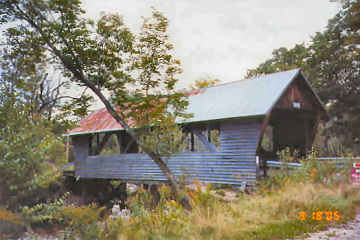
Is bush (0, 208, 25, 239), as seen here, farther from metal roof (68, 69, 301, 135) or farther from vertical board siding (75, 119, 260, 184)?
metal roof (68, 69, 301, 135)

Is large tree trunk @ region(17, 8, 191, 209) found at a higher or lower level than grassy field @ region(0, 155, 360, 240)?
higher

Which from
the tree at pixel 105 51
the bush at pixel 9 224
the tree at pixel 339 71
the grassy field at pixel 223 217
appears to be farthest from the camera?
the tree at pixel 339 71

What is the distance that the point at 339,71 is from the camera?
19.6 metres

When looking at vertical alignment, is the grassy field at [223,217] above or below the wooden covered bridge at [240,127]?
below

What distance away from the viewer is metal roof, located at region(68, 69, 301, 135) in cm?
1012

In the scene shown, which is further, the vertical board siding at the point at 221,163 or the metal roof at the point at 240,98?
the vertical board siding at the point at 221,163

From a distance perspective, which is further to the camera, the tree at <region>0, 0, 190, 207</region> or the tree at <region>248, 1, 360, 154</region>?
the tree at <region>248, 1, 360, 154</region>

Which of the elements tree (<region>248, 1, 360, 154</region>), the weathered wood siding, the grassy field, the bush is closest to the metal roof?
the weathered wood siding

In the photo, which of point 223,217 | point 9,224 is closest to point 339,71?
point 223,217

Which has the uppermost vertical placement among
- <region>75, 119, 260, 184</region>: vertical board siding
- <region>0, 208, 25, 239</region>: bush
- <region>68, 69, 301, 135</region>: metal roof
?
<region>68, 69, 301, 135</region>: metal roof

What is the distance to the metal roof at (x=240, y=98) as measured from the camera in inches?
399

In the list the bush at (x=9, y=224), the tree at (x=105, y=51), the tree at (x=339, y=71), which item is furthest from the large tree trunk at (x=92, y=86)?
the tree at (x=339, y=71)

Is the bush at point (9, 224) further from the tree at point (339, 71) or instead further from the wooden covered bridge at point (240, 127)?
the tree at point (339, 71)

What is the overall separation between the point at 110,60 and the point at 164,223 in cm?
629
